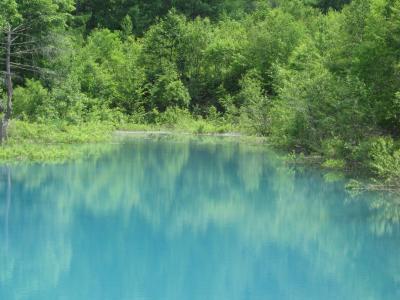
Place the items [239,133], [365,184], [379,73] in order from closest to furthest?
[365,184]
[379,73]
[239,133]

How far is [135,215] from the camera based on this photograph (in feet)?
53.8

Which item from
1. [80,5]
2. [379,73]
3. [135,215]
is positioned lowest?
[135,215]

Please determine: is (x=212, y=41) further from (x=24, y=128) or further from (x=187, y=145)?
(x=24, y=128)

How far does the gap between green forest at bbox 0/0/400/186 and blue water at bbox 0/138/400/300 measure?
110 inches

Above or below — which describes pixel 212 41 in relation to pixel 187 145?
above

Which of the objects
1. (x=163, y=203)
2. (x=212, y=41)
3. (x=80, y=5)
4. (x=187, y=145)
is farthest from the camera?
(x=80, y=5)

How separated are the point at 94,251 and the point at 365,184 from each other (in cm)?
1053

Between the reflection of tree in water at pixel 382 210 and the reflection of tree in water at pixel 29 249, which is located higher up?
the reflection of tree in water at pixel 382 210

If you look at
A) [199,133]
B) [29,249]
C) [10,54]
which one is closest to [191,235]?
[29,249]

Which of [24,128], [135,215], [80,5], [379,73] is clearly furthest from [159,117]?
[135,215]

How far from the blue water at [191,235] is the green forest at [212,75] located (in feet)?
9.16

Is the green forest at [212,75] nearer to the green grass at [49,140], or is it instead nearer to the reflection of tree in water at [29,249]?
Result: the green grass at [49,140]

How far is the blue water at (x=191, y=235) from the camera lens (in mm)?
10305

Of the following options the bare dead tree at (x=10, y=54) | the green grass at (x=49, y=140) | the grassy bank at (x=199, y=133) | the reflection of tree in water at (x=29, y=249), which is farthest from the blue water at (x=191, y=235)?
the bare dead tree at (x=10, y=54)
